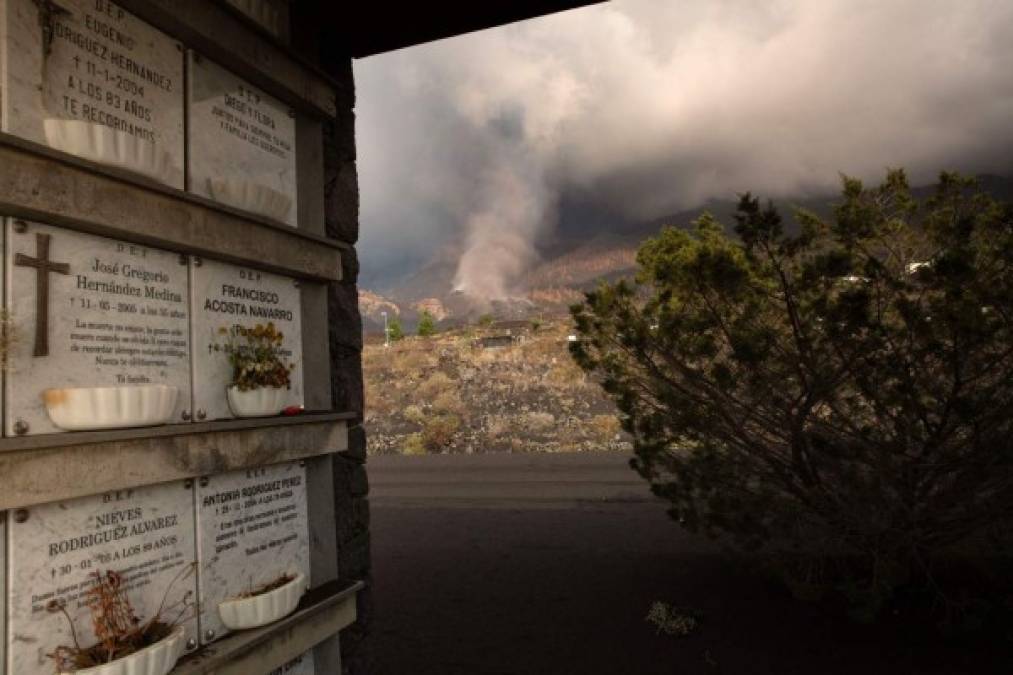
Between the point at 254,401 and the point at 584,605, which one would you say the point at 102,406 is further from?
the point at 584,605

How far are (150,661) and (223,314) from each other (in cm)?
132

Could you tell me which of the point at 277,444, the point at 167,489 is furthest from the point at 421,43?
the point at 167,489

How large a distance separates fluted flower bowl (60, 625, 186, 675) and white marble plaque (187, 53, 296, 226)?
65.1 inches

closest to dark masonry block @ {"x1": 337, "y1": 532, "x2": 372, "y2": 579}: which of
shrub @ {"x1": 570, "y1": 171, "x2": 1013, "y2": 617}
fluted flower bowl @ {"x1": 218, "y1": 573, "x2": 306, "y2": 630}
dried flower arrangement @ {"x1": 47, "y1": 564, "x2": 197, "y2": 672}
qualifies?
fluted flower bowl @ {"x1": 218, "y1": 573, "x2": 306, "y2": 630}

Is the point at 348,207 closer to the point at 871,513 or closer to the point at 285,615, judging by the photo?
the point at 285,615

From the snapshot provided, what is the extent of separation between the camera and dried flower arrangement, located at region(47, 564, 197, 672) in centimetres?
191

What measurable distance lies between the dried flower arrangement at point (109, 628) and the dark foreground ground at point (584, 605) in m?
2.74

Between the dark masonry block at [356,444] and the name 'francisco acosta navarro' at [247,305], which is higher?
the name 'francisco acosta navarro' at [247,305]

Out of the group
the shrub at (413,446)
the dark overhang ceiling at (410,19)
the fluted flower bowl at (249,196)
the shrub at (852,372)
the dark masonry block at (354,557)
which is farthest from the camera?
the shrub at (413,446)

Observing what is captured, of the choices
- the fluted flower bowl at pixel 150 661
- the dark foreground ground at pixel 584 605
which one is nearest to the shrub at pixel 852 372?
the dark foreground ground at pixel 584 605

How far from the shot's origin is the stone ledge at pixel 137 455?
1783mm

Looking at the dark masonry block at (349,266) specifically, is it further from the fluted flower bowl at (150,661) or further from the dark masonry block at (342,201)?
the fluted flower bowl at (150,661)

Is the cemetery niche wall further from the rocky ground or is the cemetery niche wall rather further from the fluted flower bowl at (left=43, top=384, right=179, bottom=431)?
the rocky ground

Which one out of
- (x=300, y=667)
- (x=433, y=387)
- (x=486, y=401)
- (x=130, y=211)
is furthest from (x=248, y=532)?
(x=433, y=387)
